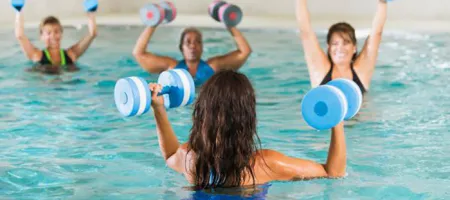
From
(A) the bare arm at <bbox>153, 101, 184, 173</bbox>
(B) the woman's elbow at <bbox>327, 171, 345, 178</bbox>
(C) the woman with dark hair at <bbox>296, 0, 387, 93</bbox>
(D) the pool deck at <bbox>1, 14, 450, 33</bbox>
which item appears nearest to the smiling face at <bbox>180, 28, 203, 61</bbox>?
(C) the woman with dark hair at <bbox>296, 0, 387, 93</bbox>

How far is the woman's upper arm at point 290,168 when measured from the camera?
149 inches

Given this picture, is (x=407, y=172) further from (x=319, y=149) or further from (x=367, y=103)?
(x=367, y=103)

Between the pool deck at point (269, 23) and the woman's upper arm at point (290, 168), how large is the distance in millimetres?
8510

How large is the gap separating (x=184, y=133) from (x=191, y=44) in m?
1.97

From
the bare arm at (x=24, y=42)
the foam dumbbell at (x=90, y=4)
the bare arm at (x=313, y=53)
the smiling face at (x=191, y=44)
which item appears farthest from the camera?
the foam dumbbell at (x=90, y=4)

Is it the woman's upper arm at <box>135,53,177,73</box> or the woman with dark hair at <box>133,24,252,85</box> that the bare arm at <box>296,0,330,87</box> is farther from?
the woman's upper arm at <box>135,53,177,73</box>

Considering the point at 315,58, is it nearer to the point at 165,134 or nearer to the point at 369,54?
the point at 369,54

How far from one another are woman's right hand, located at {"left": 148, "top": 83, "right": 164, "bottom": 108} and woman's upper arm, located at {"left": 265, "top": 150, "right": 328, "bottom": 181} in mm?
574

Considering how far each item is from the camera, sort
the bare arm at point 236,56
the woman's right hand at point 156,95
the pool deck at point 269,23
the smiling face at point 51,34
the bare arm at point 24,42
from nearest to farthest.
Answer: the woman's right hand at point 156,95 → the bare arm at point 236,56 → the bare arm at point 24,42 → the smiling face at point 51,34 → the pool deck at point 269,23

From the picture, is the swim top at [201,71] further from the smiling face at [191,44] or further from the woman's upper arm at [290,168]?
the woman's upper arm at [290,168]


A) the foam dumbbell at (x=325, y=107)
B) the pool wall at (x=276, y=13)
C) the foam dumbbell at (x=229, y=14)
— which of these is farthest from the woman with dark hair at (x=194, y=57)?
the pool wall at (x=276, y=13)

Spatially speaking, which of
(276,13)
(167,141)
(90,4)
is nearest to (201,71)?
(90,4)

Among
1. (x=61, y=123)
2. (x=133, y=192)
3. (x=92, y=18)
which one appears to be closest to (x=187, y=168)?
(x=133, y=192)

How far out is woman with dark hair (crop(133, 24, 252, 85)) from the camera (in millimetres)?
7910
